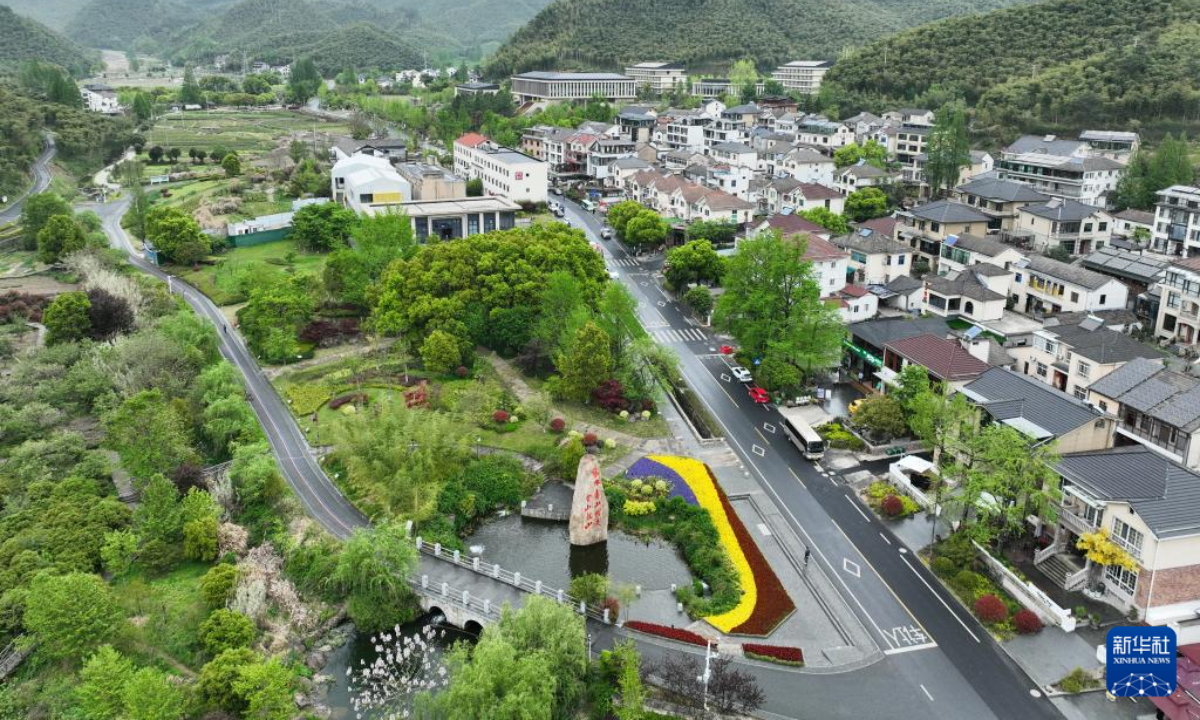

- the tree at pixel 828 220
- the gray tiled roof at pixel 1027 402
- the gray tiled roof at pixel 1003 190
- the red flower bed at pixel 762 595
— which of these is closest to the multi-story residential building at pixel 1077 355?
the gray tiled roof at pixel 1027 402

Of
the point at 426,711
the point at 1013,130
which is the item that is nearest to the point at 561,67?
the point at 1013,130

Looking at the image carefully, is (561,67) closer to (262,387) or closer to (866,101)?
(866,101)

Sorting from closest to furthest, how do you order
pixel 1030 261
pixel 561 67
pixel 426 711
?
pixel 426 711 → pixel 1030 261 → pixel 561 67

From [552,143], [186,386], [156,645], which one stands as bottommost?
[156,645]

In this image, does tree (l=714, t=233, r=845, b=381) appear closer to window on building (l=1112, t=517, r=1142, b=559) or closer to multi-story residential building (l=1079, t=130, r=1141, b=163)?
window on building (l=1112, t=517, r=1142, b=559)

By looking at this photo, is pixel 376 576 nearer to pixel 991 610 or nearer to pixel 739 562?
pixel 739 562

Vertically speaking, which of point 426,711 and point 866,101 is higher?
point 866,101

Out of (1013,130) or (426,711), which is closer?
(426,711)
